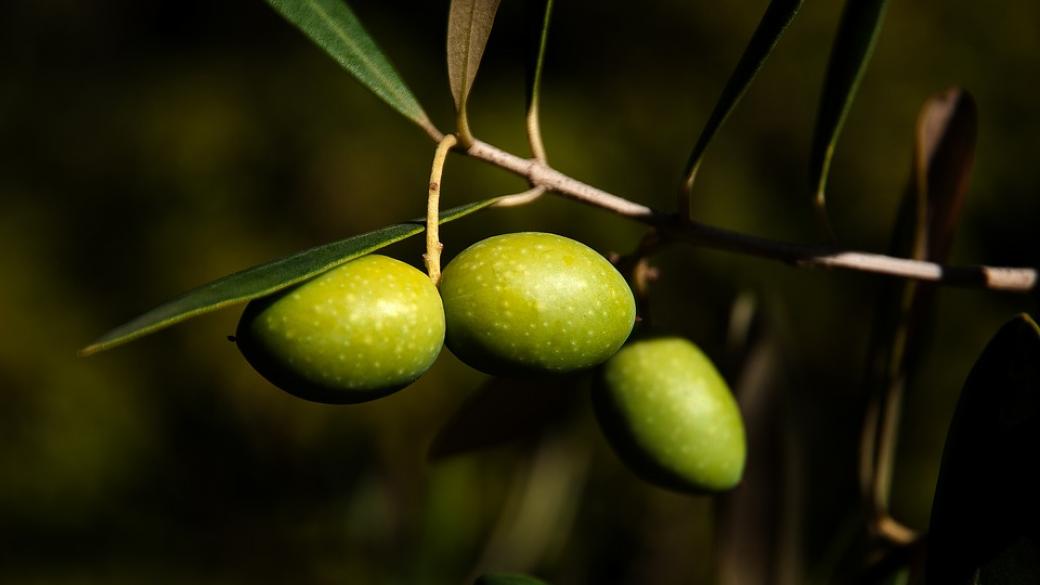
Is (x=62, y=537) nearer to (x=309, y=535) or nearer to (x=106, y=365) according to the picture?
(x=106, y=365)

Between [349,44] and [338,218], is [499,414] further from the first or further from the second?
[338,218]

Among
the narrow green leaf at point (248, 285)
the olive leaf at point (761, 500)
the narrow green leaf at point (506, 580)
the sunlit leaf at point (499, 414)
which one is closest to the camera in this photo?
the narrow green leaf at point (248, 285)

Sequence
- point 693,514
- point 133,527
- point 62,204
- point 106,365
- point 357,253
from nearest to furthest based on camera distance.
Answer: point 357,253 → point 693,514 → point 133,527 → point 106,365 → point 62,204

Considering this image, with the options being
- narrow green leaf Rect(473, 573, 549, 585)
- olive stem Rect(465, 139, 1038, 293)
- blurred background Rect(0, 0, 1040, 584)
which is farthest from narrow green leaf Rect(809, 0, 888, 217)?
blurred background Rect(0, 0, 1040, 584)

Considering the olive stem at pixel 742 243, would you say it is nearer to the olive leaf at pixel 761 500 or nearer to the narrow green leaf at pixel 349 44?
the narrow green leaf at pixel 349 44

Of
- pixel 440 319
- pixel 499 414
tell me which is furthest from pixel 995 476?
pixel 499 414

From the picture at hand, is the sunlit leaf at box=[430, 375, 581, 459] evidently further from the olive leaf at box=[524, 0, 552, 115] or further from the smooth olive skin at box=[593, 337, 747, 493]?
the olive leaf at box=[524, 0, 552, 115]

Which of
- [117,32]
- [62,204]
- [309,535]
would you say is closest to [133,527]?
[309,535]

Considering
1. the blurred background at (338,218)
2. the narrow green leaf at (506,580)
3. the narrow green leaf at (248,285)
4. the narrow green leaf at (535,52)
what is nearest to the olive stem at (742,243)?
the narrow green leaf at (535,52)
